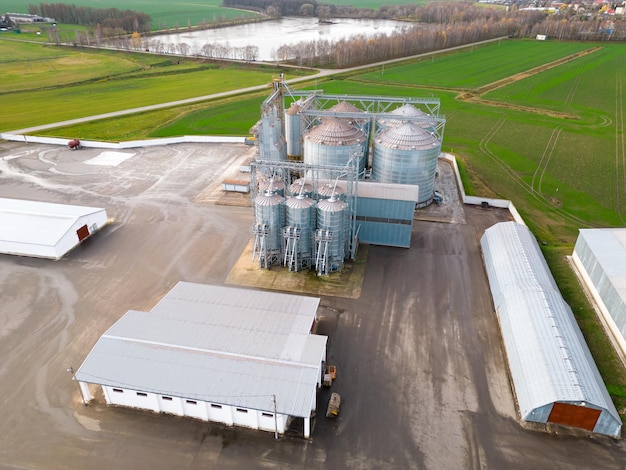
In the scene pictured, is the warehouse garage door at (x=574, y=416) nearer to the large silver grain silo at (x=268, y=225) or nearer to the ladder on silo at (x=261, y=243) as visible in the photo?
the large silver grain silo at (x=268, y=225)

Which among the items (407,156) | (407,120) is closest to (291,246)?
(407,156)

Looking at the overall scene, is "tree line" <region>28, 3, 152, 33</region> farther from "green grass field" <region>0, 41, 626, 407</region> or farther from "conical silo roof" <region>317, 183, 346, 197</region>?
"conical silo roof" <region>317, 183, 346, 197</region>

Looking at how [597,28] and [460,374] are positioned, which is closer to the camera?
[460,374]

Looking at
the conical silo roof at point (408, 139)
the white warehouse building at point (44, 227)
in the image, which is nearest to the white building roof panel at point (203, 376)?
the white warehouse building at point (44, 227)

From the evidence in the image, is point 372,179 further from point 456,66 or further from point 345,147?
point 456,66

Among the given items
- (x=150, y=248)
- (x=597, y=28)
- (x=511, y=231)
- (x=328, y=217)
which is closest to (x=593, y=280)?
(x=511, y=231)

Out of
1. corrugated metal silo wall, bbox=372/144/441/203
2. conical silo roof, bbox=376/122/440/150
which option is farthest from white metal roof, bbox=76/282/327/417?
conical silo roof, bbox=376/122/440/150
